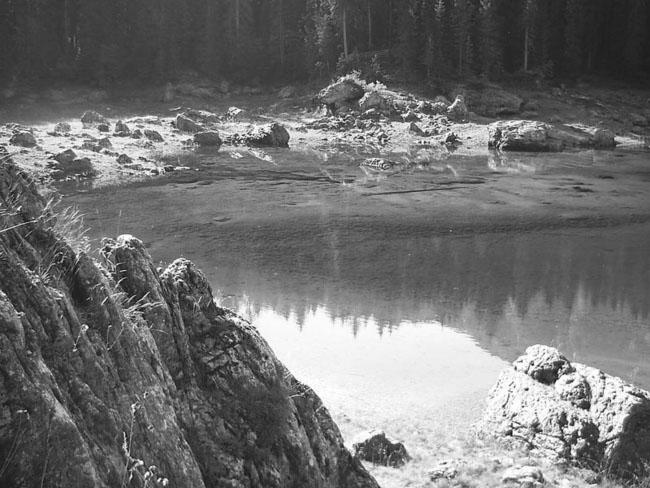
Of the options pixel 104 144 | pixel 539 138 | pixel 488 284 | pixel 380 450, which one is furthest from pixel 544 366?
pixel 539 138

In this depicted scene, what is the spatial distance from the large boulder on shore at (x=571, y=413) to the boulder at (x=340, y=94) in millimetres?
61983

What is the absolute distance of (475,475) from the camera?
11.2 metres

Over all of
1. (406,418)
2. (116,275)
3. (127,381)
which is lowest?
(406,418)

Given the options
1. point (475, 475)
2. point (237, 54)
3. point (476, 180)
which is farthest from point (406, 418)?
point (237, 54)

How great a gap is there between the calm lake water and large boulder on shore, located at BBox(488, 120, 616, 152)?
14.2 metres

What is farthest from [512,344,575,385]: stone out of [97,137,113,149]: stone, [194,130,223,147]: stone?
[194,130,223,147]: stone

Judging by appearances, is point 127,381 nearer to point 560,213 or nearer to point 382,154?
point 560,213

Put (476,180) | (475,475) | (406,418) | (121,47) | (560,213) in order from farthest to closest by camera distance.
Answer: (121,47) < (476,180) < (560,213) < (406,418) < (475,475)

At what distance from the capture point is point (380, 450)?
1180 centimetres

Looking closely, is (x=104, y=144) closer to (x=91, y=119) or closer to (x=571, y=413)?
(x=91, y=119)

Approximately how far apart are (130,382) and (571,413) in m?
9.55

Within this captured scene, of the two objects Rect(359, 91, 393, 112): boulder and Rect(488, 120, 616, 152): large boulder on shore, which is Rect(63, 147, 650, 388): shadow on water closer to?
Rect(488, 120, 616, 152): large boulder on shore

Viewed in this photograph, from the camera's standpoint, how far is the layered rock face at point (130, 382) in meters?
4.25

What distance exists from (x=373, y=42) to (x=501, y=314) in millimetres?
75468
